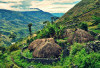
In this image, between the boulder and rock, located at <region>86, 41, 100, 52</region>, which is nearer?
rock, located at <region>86, 41, 100, 52</region>

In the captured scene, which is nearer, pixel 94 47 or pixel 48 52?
pixel 94 47

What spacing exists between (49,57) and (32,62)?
5.83m

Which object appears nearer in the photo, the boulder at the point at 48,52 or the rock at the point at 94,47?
the rock at the point at 94,47

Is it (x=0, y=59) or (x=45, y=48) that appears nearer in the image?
(x=45, y=48)

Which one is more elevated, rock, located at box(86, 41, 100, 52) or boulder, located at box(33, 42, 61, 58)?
rock, located at box(86, 41, 100, 52)

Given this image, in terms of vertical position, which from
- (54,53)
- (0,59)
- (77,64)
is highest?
(77,64)

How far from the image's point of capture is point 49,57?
36.0 m

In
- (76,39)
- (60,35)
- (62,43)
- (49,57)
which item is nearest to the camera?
(49,57)

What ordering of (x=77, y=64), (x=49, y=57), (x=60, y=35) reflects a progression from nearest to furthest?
(x=77, y=64) → (x=49, y=57) → (x=60, y=35)

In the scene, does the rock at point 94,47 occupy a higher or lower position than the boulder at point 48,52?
higher

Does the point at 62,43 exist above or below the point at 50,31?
below

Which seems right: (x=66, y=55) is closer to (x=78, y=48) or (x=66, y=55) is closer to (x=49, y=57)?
(x=49, y=57)

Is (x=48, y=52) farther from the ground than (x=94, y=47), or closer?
closer

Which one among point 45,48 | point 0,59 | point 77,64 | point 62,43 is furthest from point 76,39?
point 0,59
